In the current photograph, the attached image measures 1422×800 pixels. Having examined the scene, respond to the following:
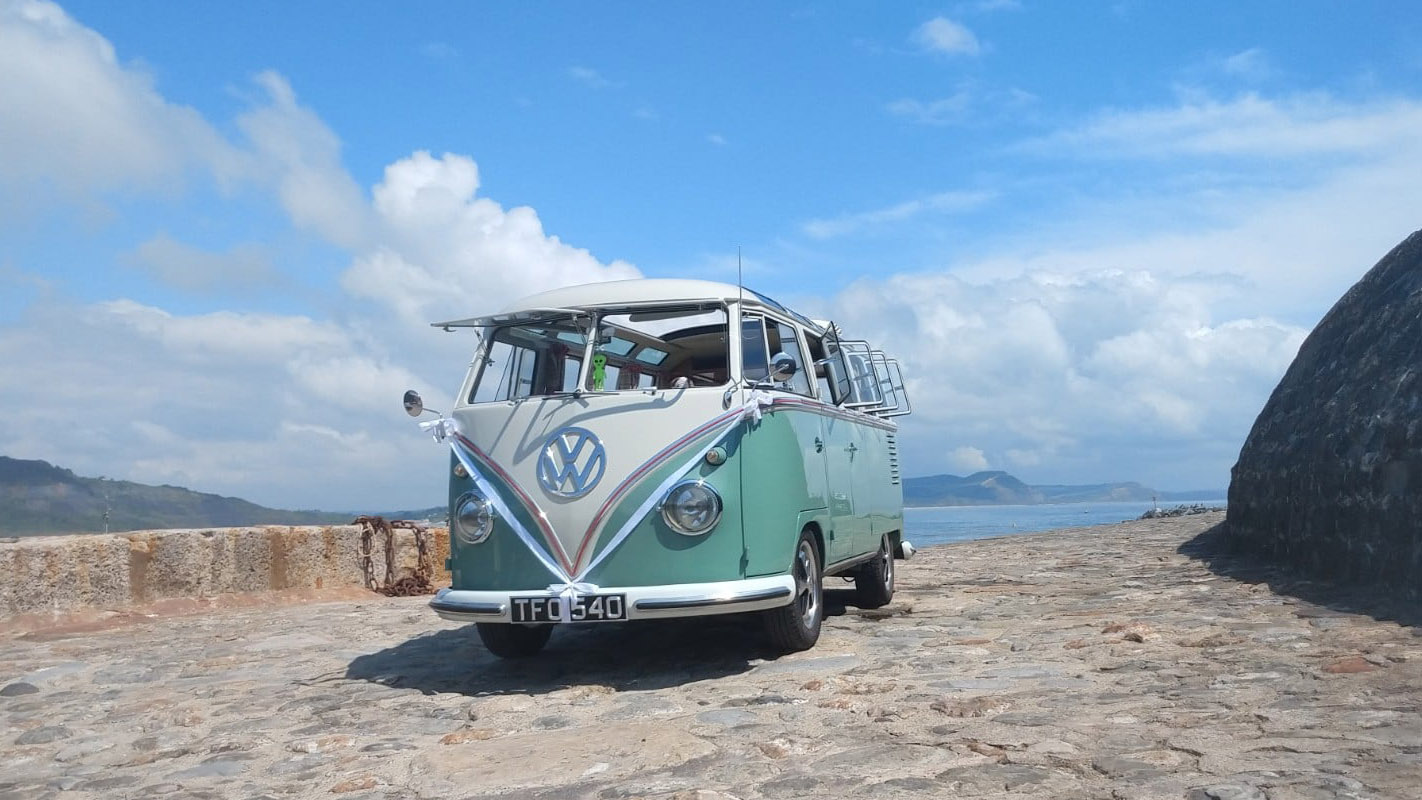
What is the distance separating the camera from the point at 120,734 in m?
5.82

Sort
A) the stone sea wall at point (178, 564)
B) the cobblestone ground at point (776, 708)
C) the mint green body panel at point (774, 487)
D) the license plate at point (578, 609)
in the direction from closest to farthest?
the cobblestone ground at point (776, 708) → the license plate at point (578, 609) → the mint green body panel at point (774, 487) → the stone sea wall at point (178, 564)

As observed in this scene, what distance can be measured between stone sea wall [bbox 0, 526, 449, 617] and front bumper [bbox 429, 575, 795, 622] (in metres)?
5.30

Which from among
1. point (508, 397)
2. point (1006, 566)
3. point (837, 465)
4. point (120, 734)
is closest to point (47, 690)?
point (120, 734)

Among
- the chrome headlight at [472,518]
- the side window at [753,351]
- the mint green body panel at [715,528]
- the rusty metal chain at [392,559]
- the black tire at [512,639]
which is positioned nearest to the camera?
the mint green body panel at [715,528]

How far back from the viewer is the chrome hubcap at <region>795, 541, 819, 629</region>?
23.0ft

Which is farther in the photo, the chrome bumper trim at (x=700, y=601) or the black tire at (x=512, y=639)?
the black tire at (x=512, y=639)

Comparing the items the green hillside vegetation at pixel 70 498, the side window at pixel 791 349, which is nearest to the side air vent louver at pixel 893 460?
the side window at pixel 791 349

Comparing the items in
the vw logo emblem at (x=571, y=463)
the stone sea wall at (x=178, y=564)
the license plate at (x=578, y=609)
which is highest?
the vw logo emblem at (x=571, y=463)

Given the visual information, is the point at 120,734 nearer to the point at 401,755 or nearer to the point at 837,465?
the point at 401,755

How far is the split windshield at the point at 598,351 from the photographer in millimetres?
7121

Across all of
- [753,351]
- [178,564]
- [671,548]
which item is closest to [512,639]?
[671,548]

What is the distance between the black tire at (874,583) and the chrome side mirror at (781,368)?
2.70 meters

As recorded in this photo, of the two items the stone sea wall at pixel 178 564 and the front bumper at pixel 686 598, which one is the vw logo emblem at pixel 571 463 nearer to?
the front bumper at pixel 686 598

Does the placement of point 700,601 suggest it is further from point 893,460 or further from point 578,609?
point 893,460
